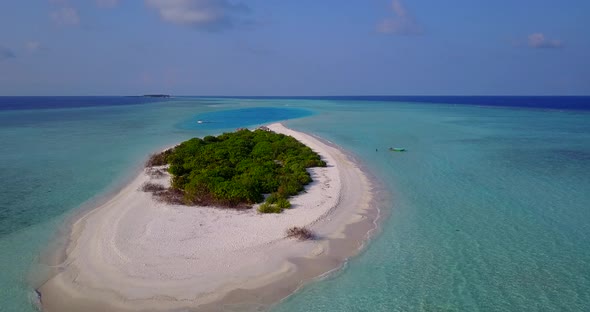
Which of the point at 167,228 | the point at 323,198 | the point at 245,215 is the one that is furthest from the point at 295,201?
the point at 167,228

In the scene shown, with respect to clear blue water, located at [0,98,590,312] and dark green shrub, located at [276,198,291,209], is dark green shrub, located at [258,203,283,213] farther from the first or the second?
clear blue water, located at [0,98,590,312]

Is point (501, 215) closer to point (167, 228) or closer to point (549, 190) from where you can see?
point (549, 190)

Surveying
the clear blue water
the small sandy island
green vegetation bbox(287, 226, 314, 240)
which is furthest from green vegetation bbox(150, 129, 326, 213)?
the clear blue water

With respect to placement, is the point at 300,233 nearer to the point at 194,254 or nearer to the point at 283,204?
the point at 283,204

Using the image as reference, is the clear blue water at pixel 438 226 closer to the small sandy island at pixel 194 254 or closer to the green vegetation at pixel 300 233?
the small sandy island at pixel 194 254

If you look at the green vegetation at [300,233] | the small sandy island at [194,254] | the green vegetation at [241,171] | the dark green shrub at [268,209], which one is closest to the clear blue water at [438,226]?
the small sandy island at [194,254]
